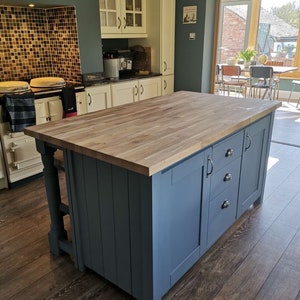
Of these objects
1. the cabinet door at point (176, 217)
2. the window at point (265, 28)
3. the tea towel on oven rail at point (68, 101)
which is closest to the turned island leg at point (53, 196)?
the cabinet door at point (176, 217)

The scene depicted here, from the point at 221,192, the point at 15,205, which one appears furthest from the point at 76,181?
the point at 15,205

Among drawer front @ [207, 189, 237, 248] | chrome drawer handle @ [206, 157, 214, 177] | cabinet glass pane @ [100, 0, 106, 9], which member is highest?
cabinet glass pane @ [100, 0, 106, 9]

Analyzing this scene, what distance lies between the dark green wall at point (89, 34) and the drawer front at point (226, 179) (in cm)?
210

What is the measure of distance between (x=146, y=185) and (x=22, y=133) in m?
1.90

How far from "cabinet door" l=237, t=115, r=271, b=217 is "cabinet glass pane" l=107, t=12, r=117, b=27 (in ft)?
7.47

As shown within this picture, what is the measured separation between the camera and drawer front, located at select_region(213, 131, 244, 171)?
1754 millimetres

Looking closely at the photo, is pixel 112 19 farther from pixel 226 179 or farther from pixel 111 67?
pixel 226 179

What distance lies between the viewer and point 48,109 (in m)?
2.95

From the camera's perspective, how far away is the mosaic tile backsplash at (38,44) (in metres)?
3.11

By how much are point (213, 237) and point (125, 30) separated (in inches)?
112

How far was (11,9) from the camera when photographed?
306cm

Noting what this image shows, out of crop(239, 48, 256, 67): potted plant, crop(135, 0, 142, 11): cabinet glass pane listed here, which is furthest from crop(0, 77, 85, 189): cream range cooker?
crop(239, 48, 256, 67): potted plant

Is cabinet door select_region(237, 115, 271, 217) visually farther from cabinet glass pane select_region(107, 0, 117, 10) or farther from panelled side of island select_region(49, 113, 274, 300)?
cabinet glass pane select_region(107, 0, 117, 10)

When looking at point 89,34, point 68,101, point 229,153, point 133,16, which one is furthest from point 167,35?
point 229,153
